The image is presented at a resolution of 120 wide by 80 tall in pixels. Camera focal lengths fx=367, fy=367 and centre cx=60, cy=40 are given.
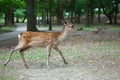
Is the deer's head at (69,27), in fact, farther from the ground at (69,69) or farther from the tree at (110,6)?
the tree at (110,6)

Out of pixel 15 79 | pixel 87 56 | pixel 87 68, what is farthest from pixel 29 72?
pixel 87 56

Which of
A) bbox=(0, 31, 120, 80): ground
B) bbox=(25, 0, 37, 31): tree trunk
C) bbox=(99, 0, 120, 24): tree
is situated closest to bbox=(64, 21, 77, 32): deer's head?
bbox=(0, 31, 120, 80): ground

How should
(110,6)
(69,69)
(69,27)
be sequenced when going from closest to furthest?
(69,69)
(69,27)
(110,6)

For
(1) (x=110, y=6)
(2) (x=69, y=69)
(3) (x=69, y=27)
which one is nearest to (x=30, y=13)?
(3) (x=69, y=27)

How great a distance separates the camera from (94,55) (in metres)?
15.4

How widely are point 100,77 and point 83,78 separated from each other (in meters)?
0.46

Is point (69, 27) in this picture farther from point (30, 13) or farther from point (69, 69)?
point (30, 13)

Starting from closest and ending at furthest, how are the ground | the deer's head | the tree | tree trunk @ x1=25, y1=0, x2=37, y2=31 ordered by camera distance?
1. the ground
2. the deer's head
3. tree trunk @ x1=25, y1=0, x2=37, y2=31
4. the tree

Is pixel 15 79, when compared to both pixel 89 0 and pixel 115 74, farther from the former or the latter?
pixel 89 0

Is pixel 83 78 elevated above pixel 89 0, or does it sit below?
below

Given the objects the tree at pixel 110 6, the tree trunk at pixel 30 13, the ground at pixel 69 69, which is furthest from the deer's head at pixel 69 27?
the tree at pixel 110 6

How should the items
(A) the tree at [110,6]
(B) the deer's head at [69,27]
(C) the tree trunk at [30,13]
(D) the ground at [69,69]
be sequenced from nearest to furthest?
(D) the ground at [69,69]
(B) the deer's head at [69,27]
(C) the tree trunk at [30,13]
(A) the tree at [110,6]

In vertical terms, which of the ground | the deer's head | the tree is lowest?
the ground

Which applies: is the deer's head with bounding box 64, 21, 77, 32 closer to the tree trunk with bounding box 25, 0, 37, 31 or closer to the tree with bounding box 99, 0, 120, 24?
the tree trunk with bounding box 25, 0, 37, 31
